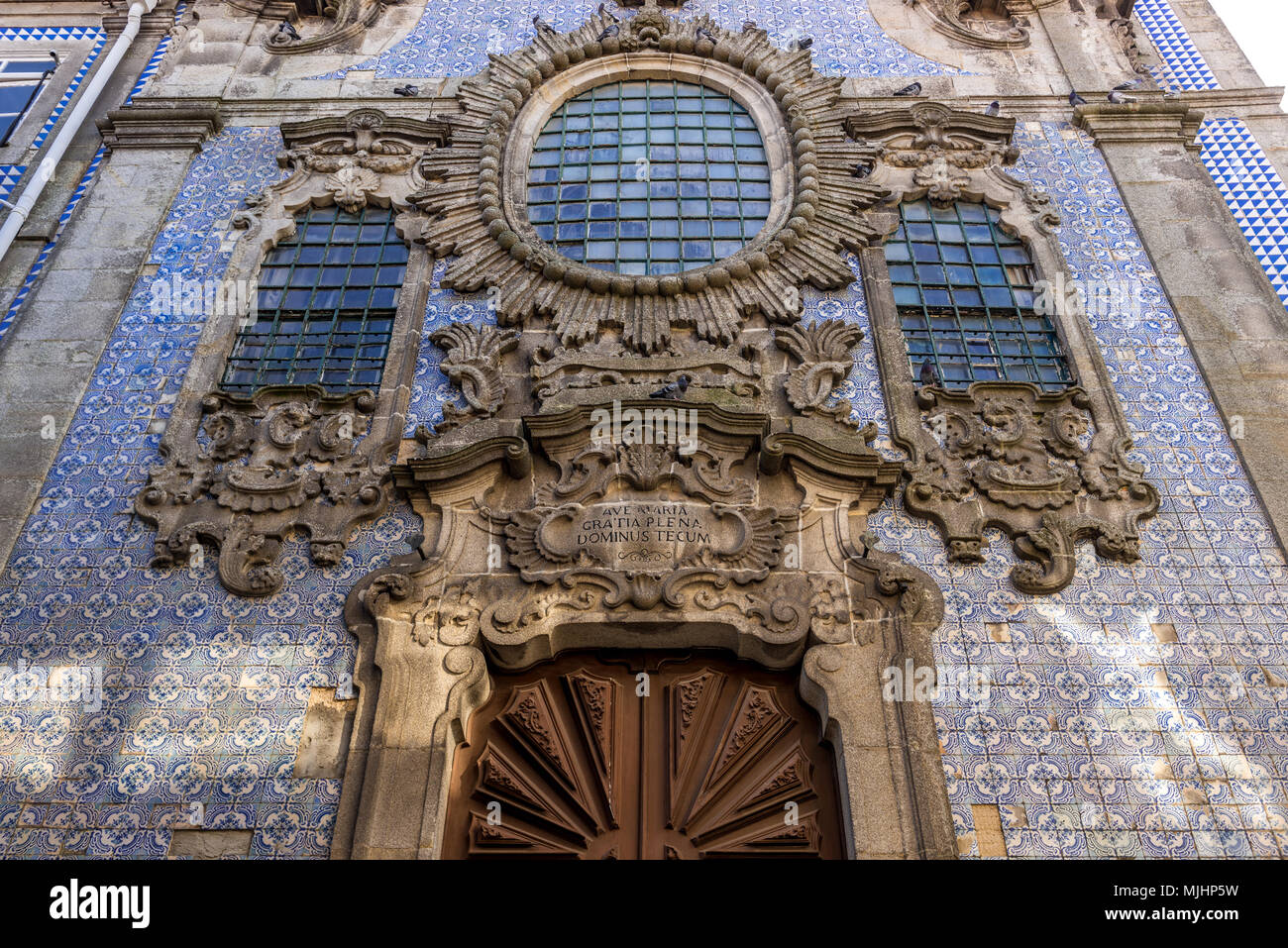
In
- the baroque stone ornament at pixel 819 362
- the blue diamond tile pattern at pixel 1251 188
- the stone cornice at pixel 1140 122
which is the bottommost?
the baroque stone ornament at pixel 819 362

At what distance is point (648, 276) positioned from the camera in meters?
8.07

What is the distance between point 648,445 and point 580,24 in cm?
552

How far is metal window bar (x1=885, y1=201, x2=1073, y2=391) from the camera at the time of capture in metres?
7.66

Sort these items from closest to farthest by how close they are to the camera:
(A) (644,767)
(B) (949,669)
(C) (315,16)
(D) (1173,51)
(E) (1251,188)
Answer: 1. (A) (644,767)
2. (B) (949,669)
3. (E) (1251,188)
4. (D) (1173,51)
5. (C) (315,16)

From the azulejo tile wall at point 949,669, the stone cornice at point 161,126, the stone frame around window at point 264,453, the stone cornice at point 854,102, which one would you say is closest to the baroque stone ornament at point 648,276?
the stone cornice at point 854,102

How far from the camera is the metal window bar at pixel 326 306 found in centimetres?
773

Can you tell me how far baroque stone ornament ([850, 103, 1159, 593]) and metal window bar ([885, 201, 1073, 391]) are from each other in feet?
0.45

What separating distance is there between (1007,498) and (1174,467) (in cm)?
117

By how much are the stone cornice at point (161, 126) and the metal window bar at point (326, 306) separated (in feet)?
4.72

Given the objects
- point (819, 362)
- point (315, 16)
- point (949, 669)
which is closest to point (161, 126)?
point (315, 16)

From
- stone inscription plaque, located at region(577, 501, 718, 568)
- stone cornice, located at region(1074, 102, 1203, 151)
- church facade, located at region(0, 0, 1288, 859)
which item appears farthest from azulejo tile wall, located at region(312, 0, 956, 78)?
stone inscription plaque, located at region(577, 501, 718, 568)

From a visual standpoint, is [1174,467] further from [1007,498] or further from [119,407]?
[119,407]

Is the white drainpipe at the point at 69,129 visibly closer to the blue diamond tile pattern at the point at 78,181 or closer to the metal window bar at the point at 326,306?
the blue diamond tile pattern at the point at 78,181

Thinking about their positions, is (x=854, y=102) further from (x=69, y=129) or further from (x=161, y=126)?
(x=69, y=129)
